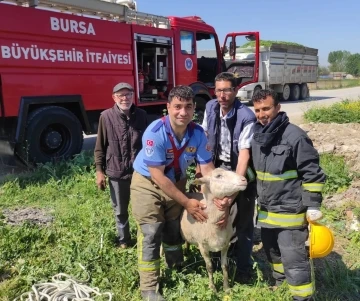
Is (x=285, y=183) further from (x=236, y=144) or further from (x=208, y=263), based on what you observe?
(x=208, y=263)

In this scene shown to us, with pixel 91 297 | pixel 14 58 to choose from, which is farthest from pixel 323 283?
pixel 14 58

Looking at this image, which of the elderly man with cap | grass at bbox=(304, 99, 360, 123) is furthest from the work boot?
grass at bbox=(304, 99, 360, 123)

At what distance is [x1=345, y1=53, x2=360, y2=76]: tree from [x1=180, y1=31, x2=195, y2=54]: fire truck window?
7787 cm

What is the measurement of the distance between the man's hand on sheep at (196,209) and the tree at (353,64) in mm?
83822

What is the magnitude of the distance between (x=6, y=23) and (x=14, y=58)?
509 mm

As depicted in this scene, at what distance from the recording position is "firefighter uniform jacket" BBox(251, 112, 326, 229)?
8.57 feet

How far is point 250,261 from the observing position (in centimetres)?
343

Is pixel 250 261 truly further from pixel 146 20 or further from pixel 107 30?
pixel 146 20

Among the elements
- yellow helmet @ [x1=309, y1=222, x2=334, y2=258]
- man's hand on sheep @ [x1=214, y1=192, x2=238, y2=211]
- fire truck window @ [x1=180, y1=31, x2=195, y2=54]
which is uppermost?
fire truck window @ [x1=180, y1=31, x2=195, y2=54]

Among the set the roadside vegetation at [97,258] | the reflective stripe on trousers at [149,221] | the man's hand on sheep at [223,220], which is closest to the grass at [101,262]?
the roadside vegetation at [97,258]

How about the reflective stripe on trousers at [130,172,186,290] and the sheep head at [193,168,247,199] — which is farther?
the reflective stripe on trousers at [130,172,186,290]

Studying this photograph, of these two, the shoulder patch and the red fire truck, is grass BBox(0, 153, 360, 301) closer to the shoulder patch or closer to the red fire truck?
the shoulder patch

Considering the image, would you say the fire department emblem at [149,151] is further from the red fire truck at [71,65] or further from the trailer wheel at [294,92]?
the trailer wheel at [294,92]

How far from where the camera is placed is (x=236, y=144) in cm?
→ 321
